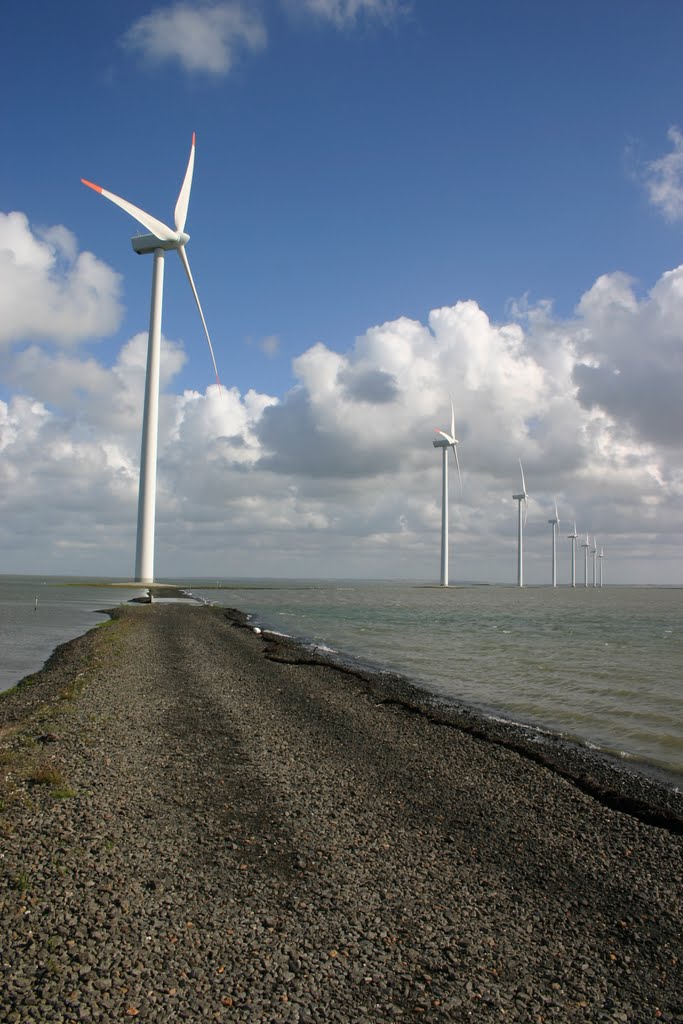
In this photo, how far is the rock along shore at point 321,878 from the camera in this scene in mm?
6441

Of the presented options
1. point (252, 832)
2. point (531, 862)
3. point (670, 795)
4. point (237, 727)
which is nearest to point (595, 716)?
point (670, 795)

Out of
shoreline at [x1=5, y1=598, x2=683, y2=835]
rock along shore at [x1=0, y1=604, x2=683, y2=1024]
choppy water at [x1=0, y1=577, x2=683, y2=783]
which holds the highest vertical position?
rock along shore at [x1=0, y1=604, x2=683, y2=1024]

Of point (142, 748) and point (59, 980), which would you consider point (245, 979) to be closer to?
point (59, 980)

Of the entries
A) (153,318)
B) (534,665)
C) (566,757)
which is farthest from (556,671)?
(153,318)

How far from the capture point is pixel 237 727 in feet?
58.7

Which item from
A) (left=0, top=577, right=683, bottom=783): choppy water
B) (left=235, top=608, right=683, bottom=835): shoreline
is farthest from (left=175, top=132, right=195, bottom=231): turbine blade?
(left=235, top=608, right=683, bottom=835): shoreline

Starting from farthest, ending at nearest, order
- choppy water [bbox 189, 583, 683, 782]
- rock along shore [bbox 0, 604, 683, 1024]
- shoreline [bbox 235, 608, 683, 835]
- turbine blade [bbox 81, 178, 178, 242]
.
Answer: turbine blade [bbox 81, 178, 178, 242] < choppy water [bbox 189, 583, 683, 782] < shoreline [bbox 235, 608, 683, 835] < rock along shore [bbox 0, 604, 683, 1024]

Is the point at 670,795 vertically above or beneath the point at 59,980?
beneath

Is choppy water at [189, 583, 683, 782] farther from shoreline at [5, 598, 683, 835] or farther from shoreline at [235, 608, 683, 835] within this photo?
shoreline at [235, 608, 683, 835]

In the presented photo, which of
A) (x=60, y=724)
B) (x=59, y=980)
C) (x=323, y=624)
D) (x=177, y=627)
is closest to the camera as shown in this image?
(x=59, y=980)

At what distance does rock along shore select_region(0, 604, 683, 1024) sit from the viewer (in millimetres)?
6441

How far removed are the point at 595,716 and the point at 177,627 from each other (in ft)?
113

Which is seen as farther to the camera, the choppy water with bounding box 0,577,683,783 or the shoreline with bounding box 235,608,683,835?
the choppy water with bounding box 0,577,683,783

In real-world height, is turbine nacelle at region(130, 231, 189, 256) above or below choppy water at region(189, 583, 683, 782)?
above
